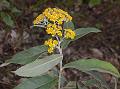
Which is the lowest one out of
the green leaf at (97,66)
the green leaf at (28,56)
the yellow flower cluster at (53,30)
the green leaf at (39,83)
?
the green leaf at (39,83)

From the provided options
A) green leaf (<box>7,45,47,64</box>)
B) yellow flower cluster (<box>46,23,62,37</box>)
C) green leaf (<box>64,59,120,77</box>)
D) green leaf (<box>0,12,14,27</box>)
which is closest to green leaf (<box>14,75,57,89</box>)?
green leaf (<box>7,45,47,64</box>)

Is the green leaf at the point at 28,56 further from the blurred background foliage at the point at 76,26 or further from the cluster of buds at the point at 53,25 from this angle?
the blurred background foliage at the point at 76,26

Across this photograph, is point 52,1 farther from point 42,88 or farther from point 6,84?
point 42,88

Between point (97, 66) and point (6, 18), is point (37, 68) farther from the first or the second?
point (6, 18)

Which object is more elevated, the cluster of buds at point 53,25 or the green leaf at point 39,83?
the cluster of buds at point 53,25

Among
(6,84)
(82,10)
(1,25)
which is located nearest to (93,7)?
(82,10)

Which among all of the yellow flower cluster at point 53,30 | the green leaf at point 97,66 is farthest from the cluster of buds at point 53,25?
the green leaf at point 97,66

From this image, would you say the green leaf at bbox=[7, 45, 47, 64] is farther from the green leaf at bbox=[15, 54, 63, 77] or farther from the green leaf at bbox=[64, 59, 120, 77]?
the green leaf at bbox=[64, 59, 120, 77]

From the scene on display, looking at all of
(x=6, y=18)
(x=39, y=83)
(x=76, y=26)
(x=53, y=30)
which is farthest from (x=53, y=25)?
(x=76, y=26)
